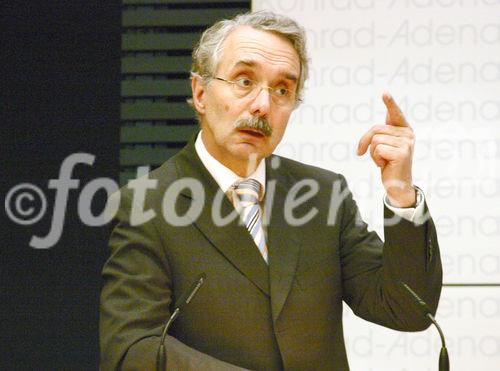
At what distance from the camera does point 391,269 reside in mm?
1759

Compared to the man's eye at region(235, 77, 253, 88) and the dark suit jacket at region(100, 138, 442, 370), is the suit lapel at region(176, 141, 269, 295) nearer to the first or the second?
the dark suit jacket at region(100, 138, 442, 370)

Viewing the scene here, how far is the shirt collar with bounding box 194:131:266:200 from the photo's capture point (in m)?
1.93

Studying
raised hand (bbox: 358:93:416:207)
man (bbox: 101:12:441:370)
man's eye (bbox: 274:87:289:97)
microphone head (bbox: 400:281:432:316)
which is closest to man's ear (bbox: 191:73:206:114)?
man (bbox: 101:12:441:370)

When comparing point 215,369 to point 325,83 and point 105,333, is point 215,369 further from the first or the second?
point 325,83

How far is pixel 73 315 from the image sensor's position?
350 centimetres

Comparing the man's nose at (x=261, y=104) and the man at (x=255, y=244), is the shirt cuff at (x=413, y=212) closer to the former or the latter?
the man at (x=255, y=244)

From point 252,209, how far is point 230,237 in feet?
0.39

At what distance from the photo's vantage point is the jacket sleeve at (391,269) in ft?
5.64

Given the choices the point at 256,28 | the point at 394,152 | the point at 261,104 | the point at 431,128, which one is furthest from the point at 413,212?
the point at 431,128

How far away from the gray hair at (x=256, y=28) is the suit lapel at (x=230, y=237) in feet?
1.05

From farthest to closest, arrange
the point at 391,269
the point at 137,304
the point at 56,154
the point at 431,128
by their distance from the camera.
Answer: the point at 56,154, the point at 431,128, the point at 391,269, the point at 137,304

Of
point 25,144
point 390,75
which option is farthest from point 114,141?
point 390,75

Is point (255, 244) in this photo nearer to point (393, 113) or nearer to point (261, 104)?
point (261, 104)

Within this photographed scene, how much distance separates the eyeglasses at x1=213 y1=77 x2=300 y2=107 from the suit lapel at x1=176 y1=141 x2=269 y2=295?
223mm
